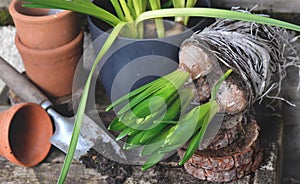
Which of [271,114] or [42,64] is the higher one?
[271,114]

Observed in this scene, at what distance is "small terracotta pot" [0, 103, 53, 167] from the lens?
4.58 feet

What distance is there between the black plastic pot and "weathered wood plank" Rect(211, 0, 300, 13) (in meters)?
0.24

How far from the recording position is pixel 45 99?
1.53 metres

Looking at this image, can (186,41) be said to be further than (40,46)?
No

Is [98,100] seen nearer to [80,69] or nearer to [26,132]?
[80,69]

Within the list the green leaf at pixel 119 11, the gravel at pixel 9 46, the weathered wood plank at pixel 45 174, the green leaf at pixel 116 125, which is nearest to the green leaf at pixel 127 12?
the green leaf at pixel 119 11

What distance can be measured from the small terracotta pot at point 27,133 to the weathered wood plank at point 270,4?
23.9 inches

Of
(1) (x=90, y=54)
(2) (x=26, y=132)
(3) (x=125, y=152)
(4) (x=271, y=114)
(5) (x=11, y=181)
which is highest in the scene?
(4) (x=271, y=114)

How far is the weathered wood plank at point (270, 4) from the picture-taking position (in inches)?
64.0

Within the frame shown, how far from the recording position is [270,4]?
1.63m

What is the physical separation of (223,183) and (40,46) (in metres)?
0.60

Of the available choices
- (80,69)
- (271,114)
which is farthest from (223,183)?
(80,69)

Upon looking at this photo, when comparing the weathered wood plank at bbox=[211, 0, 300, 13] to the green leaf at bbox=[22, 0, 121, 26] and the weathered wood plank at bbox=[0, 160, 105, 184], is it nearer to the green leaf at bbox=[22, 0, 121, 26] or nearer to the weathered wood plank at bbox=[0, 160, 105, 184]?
the green leaf at bbox=[22, 0, 121, 26]


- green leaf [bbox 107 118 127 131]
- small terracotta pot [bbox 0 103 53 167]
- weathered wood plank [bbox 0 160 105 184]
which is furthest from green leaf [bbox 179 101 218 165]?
small terracotta pot [bbox 0 103 53 167]
